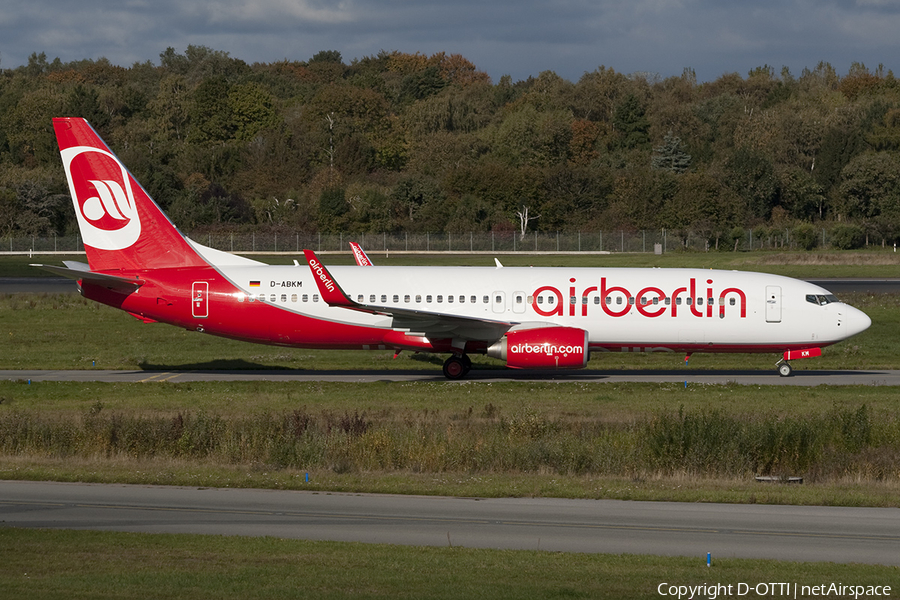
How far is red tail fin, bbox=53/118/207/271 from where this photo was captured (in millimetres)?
32906

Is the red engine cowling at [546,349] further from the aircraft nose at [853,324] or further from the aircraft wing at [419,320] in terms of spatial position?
the aircraft nose at [853,324]

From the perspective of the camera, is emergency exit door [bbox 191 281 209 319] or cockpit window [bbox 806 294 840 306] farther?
cockpit window [bbox 806 294 840 306]

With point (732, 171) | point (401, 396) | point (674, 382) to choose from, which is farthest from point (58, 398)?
point (732, 171)

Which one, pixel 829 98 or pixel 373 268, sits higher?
pixel 829 98

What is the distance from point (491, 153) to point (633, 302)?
342 ft

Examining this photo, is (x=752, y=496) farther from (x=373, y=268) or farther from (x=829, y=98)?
(x=829, y=98)

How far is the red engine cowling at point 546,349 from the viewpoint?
30594mm

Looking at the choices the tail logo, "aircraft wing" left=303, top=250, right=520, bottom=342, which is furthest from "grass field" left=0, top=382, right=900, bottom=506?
the tail logo

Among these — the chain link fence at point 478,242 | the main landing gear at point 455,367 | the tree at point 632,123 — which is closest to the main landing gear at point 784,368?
the main landing gear at point 455,367

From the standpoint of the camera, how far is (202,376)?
3344 cm

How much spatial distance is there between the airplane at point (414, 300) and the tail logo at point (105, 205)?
33 millimetres

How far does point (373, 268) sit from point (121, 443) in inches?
547

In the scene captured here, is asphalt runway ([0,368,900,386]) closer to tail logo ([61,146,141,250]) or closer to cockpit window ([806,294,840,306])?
cockpit window ([806,294,840,306])

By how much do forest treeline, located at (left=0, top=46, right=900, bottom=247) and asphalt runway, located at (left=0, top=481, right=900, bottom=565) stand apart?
8392 centimetres
